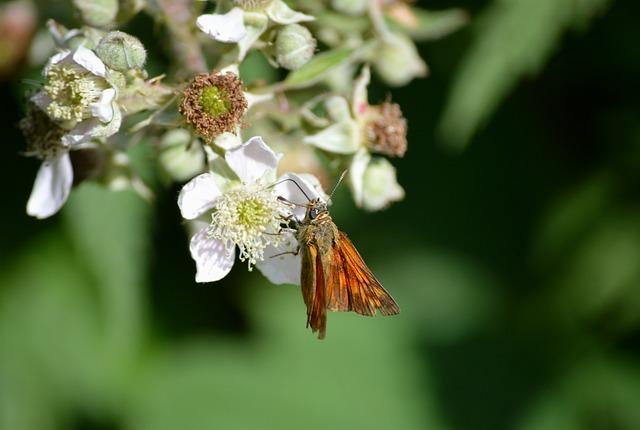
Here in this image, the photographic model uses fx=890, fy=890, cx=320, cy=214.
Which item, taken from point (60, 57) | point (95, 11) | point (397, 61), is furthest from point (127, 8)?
point (397, 61)

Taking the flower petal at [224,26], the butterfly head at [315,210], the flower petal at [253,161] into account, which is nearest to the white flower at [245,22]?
the flower petal at [224,26]

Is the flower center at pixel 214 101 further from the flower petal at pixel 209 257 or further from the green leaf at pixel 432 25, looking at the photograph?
the green leaf at pixel 432 25

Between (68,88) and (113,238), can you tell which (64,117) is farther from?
(113,238)

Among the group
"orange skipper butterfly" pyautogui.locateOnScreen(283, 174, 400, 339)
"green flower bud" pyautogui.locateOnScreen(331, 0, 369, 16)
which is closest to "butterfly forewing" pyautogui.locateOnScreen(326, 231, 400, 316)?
"orange skipper butterfly" pyautogui.locateOnScreen(283, 174, 400, 339)

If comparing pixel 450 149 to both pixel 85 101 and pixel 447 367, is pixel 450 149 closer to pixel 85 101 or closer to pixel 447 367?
pixel 447 367

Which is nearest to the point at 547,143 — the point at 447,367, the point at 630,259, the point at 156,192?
the point at 630,259

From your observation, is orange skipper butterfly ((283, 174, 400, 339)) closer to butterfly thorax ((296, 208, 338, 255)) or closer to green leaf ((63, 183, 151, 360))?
butterfly thorax ((296, 208, 338, 255))
